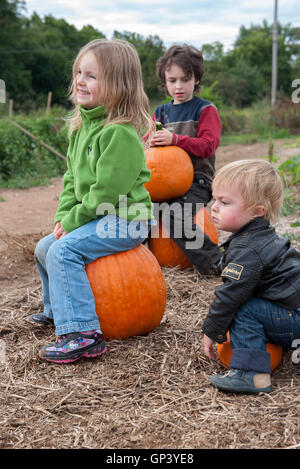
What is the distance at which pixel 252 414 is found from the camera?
2.11m

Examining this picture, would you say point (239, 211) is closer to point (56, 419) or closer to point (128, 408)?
point (128, 408)

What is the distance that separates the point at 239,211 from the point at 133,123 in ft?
3.08

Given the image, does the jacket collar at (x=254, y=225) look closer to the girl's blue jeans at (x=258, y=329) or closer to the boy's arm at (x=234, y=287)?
the boy's arm at (x=234, y=287)

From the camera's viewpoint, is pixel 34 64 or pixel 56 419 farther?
pixel 34 64

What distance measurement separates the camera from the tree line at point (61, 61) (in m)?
36.2

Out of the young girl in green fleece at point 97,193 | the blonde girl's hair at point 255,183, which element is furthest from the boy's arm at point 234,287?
the young girl in green fleece at point 97,193

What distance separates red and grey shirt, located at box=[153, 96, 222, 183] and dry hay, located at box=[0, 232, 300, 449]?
1.65 meters

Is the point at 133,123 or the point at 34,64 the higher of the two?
the point at 34,64

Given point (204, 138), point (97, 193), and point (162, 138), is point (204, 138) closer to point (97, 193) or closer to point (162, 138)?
point (162, 138)

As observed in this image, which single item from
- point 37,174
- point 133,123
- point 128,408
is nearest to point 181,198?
point 133,123

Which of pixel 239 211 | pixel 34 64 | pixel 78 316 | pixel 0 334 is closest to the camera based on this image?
pixel 239 211

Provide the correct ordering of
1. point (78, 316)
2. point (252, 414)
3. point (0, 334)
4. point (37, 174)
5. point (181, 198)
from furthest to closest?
point (37, 174), point (181, 198), point (0, 334), point (78, 316), point (252, 414)

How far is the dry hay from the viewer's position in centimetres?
198

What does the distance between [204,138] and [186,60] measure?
2.17 feet
